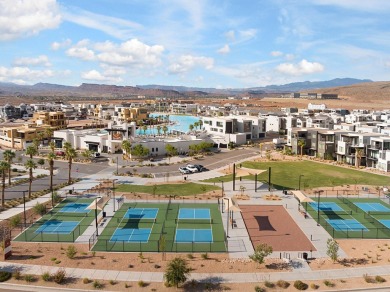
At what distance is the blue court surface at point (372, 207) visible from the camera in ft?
170

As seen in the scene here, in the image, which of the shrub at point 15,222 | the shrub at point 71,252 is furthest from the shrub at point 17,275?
the shrub at point 15,222

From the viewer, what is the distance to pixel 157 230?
143ft

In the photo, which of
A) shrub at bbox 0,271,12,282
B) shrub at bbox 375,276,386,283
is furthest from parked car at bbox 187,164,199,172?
shrub at bbox 375,276,386,283

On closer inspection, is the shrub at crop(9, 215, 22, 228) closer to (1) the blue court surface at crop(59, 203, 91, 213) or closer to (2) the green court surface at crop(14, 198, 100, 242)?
(2) the green court surface at crop(14, 198, 100, 242)

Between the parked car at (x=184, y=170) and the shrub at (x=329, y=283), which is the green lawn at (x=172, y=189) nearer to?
the parked car at (x=184, y=170)

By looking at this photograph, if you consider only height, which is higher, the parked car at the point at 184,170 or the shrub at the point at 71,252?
the parked car at the point at 184,170

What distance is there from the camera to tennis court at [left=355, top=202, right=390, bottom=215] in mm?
51916

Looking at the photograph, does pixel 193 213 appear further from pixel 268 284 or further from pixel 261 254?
pixel 268 284

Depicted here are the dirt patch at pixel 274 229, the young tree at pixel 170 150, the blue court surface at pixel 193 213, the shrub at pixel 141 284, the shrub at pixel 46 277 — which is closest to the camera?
the shrub at pixel 141 284

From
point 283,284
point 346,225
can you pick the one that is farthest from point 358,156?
point 283,284

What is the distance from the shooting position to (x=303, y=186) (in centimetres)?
6375

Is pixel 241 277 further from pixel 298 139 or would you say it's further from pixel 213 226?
pixel 298 139

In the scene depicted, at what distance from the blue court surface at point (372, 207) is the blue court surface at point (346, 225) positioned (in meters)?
6.22

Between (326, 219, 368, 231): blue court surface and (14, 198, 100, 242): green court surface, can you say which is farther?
(326, 219, 368, 231): blue court surface
